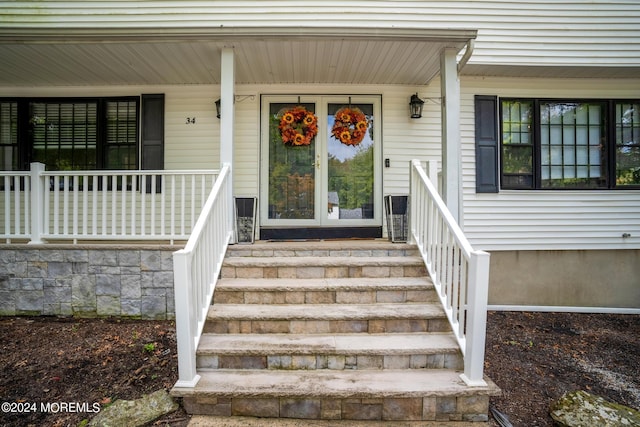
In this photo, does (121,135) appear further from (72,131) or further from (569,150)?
(569,150)

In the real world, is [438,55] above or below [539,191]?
above

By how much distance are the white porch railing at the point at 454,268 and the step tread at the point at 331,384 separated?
0.48 feet

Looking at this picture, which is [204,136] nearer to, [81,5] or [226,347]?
[81,5]

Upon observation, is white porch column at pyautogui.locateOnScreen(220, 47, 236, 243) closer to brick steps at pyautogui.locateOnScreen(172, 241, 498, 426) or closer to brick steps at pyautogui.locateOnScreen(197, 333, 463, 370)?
brick steps at pyautogui.locateOnScreen(172, 241, 498, 426)

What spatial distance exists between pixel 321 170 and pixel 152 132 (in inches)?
99.8

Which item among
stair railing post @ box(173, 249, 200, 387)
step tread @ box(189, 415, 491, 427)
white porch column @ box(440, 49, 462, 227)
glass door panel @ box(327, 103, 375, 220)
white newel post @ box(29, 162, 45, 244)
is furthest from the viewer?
glass door panel @ box(327, 103, 375, 220)

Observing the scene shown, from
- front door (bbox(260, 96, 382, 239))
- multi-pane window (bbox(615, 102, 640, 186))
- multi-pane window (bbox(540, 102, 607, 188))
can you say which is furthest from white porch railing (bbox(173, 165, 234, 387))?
multi-pane window (bbox(615, 102, 640, 186))

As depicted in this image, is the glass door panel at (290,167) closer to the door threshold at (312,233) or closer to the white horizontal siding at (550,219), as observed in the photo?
the door threshold at (312,233)

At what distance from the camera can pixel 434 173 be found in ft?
11.8

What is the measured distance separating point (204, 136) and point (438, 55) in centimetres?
336

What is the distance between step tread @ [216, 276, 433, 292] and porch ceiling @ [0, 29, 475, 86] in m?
2.54

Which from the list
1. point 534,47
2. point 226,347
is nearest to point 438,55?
point 534,47

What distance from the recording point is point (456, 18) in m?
4.57

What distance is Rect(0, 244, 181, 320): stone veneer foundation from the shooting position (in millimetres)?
3654
